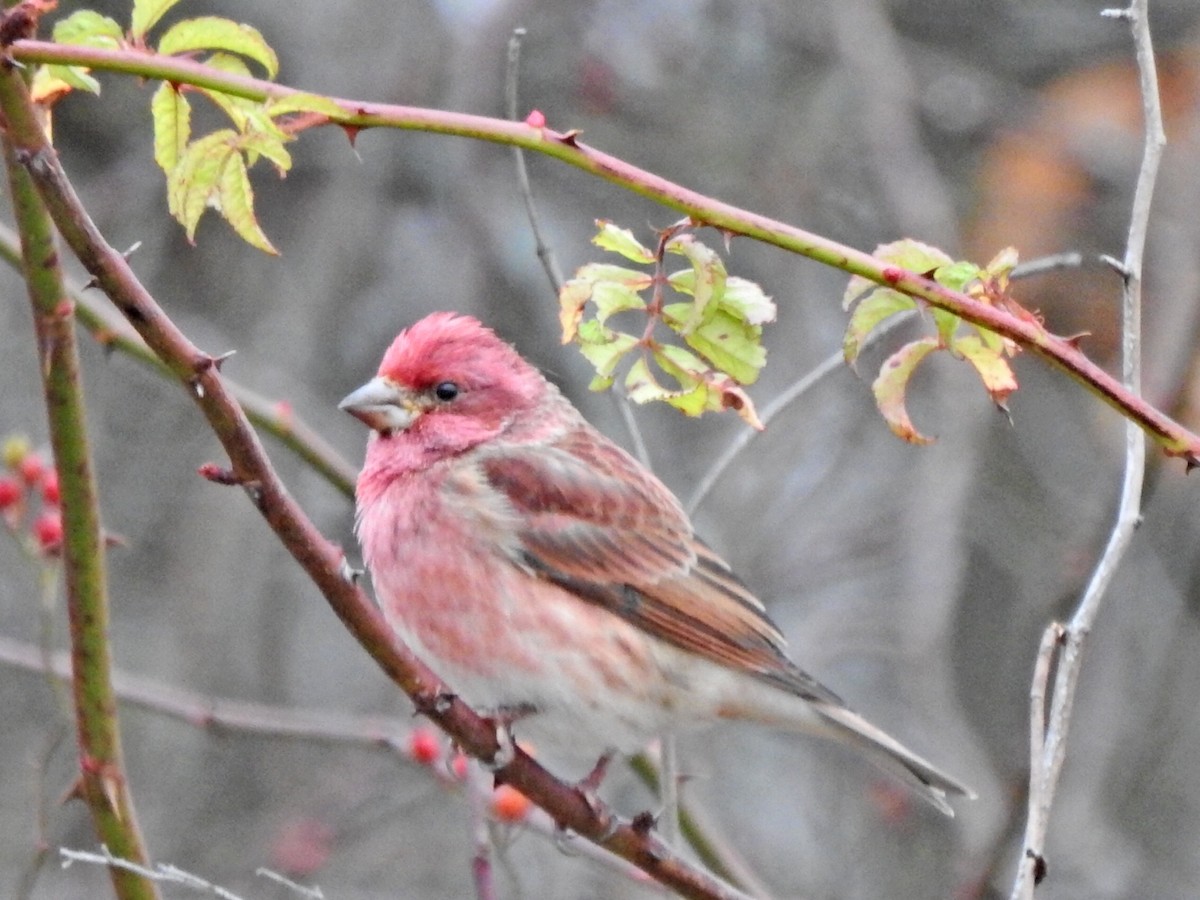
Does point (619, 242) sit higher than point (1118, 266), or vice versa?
point (1118, 266)

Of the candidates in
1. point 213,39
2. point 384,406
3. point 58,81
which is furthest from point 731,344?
point 384,406

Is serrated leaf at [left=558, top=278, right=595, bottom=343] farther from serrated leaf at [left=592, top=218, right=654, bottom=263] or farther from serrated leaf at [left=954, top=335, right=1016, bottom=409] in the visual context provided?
serrated leaf at [left=954, top=335, right=1016, bottom=409]

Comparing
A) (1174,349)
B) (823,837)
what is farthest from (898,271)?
(823,837)

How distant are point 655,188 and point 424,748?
9.90 ft

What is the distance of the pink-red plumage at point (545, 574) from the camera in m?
4.73

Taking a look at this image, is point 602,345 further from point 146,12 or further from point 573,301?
point 146,12

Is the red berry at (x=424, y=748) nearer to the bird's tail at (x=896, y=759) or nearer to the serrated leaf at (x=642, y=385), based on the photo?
the bird's tail at (x=896, y=759)

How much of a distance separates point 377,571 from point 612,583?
0.69 metres

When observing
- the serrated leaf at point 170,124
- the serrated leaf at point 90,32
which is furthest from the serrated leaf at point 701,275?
the serrated leaf at point 90,32

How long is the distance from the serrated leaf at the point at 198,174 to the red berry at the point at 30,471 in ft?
8.37

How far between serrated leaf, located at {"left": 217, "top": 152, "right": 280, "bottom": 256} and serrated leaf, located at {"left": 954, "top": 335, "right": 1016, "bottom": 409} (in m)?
1.18

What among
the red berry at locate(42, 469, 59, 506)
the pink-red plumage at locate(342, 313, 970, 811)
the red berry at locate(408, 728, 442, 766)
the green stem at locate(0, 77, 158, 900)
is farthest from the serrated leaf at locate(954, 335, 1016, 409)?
the red berry at locate(42, 469, 59, 506)

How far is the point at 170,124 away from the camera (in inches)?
116

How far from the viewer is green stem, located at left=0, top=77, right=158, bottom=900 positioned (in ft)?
10.7
